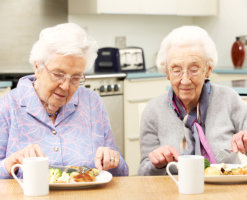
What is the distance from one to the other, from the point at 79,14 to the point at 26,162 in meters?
3.88

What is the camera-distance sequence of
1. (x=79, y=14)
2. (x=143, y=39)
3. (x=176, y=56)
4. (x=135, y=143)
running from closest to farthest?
Answer: (x=176, y=56)
(x=135, y=143)
(x=79, y=14)
(x=143, y=39)

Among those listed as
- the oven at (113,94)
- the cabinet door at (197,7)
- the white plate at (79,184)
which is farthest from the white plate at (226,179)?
the cabinet door at (197,7)

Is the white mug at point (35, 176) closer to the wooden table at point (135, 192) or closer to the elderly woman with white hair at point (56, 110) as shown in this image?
the wooden table at point (135, 192)

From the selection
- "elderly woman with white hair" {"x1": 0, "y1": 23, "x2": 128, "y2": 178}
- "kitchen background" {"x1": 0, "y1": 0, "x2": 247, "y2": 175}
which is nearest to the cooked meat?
"elderly woman with white hair" {"x1": 0, "y1": 23, "x2": 128, "y2": 178}

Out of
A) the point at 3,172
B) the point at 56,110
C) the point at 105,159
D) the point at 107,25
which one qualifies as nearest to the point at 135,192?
the point at 105,159

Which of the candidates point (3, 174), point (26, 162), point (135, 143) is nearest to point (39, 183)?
point (26, 162)

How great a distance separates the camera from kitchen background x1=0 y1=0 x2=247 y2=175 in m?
4.59

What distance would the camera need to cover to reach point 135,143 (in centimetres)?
471

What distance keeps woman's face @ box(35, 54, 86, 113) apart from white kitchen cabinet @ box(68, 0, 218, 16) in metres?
3.01

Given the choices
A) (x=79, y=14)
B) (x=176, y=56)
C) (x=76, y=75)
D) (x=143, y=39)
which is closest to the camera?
(x=76, y=75)

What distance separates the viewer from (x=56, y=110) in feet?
6.45

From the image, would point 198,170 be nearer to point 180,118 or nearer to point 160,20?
point 180,118

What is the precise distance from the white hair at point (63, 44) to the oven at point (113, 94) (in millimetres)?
2348

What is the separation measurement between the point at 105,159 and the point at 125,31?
3871 mm
